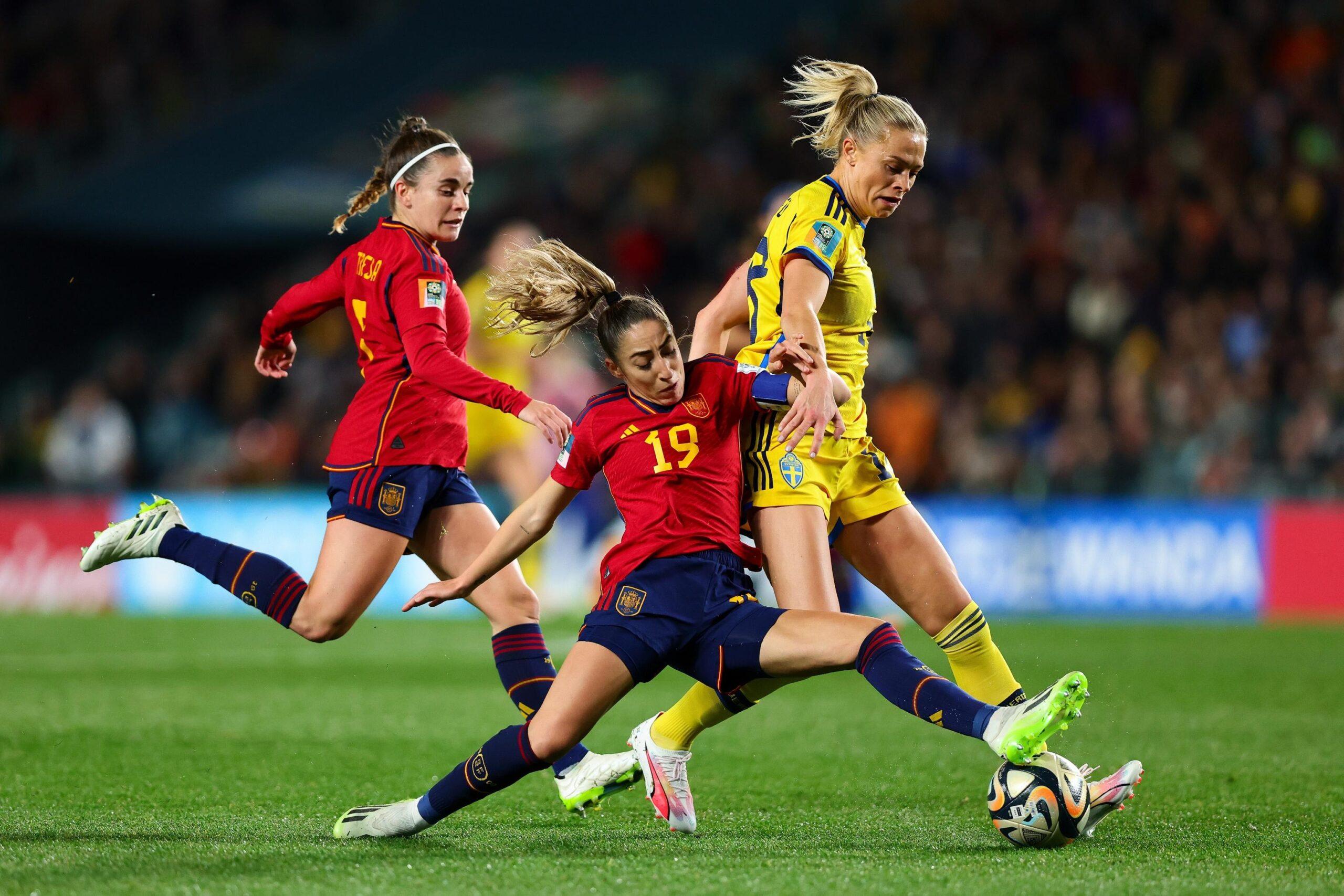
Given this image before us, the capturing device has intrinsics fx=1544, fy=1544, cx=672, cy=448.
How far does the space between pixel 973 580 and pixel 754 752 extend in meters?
7.46

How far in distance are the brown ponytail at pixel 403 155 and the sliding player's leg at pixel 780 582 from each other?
167 centimetres

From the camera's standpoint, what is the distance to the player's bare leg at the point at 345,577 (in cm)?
504

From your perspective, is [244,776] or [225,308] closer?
[244,776]

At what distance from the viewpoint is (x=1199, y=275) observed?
14.0 meters

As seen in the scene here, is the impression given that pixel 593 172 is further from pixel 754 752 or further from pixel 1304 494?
pixel 754 752

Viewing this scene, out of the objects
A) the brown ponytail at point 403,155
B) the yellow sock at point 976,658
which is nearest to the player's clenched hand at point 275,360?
the brown ponytail at point 403,155

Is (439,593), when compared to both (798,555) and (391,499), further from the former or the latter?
(798,555)

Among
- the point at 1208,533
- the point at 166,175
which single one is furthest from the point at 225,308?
the point at 1208,533

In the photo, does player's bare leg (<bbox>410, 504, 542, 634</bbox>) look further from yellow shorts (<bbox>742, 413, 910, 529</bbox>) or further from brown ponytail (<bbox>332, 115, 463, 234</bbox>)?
brown ponytail (<bbox>332, 115, 463, 234</bbox>)

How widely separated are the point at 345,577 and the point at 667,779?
4.09 feet

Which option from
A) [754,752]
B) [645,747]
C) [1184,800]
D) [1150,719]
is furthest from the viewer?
[1150,719]

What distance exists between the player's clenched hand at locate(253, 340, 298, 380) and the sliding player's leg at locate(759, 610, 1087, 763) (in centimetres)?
241

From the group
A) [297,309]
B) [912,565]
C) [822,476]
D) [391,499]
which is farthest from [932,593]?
[297,309]

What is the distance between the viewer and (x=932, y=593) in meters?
4.98
